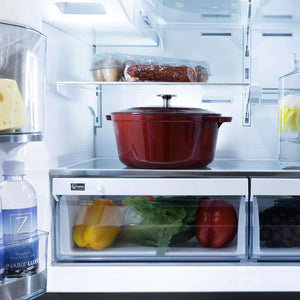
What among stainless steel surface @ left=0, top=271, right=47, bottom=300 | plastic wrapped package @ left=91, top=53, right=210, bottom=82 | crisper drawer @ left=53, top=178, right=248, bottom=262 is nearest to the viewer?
stainless steel surface @ left=0, top=271, right=47, bottom=300

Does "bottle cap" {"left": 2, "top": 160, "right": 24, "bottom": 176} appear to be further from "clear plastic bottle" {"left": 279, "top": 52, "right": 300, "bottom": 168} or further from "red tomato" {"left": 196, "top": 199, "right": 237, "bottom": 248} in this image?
"clear plastic bottle" {"left": 279, "top": 52, "right": 300, "bottom": 168}

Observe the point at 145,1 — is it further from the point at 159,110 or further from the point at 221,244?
the point at 221,244

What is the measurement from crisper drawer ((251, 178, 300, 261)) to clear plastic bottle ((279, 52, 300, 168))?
0.14 meters

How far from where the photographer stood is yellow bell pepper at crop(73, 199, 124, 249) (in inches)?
48.6

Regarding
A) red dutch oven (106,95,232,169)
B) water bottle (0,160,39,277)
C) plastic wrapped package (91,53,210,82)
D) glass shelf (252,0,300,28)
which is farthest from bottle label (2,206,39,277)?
glass shelf (252,0,300,28)

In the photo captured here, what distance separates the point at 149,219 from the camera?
4.02 feet

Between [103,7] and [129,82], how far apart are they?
21cm

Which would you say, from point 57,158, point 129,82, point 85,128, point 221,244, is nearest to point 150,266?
point 221,244

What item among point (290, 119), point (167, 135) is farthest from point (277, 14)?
point (167, 135)

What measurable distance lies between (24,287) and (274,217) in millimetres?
702

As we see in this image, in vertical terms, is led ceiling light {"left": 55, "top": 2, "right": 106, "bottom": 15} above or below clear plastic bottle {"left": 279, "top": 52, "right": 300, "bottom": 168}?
above

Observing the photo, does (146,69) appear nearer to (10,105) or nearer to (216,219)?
(216,219)

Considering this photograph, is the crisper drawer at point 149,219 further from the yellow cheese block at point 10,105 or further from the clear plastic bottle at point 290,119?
the yellow cheese block at point 10,105

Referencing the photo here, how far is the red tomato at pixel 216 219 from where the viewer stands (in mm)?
1228
